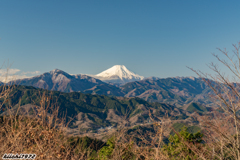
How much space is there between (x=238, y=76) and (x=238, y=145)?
152 inches

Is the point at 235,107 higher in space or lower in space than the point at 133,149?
higher

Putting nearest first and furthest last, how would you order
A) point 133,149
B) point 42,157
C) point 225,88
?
point 42,157, point 225,88, point 133,149

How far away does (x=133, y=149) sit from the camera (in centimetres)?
1170

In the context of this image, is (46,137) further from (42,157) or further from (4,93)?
(4,93)

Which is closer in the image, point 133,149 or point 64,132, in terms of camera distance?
point 64,132

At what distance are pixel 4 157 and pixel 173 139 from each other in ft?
140

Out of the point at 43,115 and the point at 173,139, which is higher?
the point at 43,115

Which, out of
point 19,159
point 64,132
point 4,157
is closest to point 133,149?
point 64,132

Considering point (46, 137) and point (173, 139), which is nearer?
point (46, 137)

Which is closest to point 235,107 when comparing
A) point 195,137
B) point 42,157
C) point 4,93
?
point 42,157

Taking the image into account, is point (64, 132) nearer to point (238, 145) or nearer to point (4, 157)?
point (4, 157)

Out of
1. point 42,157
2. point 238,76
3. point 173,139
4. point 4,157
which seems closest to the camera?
point 42,157

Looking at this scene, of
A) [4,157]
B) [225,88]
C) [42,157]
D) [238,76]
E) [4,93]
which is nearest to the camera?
[42,157]

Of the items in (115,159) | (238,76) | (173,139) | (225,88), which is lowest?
(173,139)
